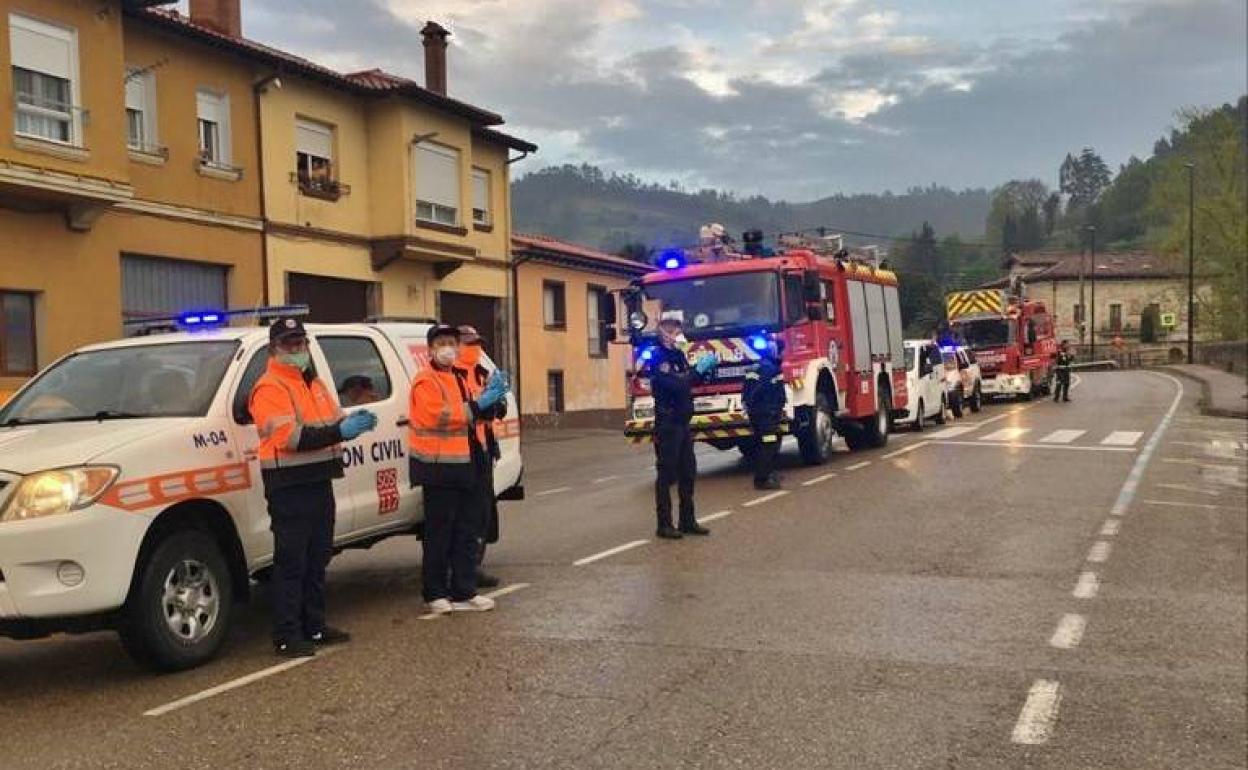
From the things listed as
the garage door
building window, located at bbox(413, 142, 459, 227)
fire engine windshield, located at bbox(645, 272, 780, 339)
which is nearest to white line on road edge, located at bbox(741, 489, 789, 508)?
fire engine windshield, located at bbox(645, 272, 780, 339)

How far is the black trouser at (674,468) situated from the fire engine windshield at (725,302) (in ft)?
14.8

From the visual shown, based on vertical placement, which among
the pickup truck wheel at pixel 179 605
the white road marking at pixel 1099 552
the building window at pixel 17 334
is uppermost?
the building window at pixel 17 334

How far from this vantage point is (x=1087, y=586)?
25.9 feet

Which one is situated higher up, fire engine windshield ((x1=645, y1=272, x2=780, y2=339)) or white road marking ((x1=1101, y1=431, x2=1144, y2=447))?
fire engine windshield ((x1=645, y1=272, x2=780, y2=339))

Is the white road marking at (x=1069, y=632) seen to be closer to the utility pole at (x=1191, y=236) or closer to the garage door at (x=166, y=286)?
the garage door at (x=166, y=286)

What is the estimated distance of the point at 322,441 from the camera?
19.0ft

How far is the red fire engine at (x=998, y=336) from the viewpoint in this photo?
31484mm

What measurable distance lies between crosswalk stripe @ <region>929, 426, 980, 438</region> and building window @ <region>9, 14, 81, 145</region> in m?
15.1

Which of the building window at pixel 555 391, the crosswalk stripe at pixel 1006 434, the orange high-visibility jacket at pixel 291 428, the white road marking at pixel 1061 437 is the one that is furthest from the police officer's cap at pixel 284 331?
the building window at pixel 555 391

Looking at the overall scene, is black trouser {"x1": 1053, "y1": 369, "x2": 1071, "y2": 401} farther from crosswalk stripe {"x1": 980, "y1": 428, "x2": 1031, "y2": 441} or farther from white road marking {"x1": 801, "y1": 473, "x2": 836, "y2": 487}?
white road marking {"x1": 801, "y1": 473, "x2": 836, "y2": 487}

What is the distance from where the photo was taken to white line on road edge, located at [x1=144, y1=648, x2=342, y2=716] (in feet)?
16.9

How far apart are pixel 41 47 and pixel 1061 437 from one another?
57.0ft

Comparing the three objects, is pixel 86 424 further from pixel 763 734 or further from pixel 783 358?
pixel 783 358

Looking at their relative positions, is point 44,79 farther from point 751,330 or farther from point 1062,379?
point 1062,379
